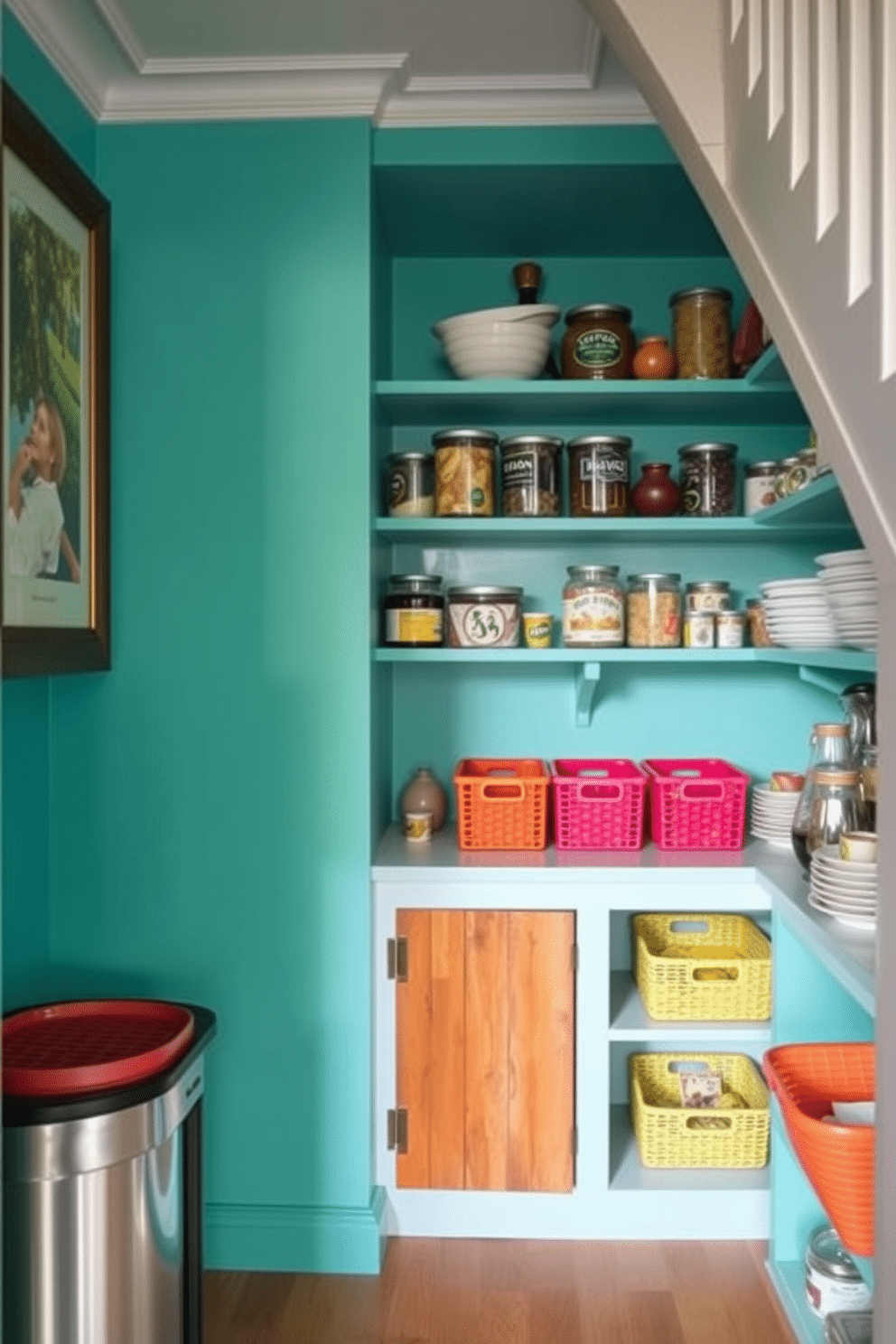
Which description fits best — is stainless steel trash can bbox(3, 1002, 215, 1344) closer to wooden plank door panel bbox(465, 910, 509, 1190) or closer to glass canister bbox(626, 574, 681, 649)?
wooden plank door panel bbox(465, 910, 509, 1190)

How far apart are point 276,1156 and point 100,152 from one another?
2.05 meters

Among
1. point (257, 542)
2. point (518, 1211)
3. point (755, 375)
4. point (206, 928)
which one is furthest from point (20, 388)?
point (518, 1211)

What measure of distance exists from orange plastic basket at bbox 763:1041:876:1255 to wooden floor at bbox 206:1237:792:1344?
531 millimetres

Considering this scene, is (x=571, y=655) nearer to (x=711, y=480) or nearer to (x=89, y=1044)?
(x=711, y=480)

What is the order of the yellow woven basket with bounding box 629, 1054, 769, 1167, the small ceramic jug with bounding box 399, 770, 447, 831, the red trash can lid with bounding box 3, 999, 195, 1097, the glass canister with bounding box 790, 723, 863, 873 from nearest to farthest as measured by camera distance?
the red trash can lid with bounding box 3, 999, 195, 1097
the glass canister with bounding box 790, 723, 863, 873
the yellow woven basket with bounding box 629, 1054, 769, 1167
the small ceramic jug with bounding box 399, 770, 447, 831

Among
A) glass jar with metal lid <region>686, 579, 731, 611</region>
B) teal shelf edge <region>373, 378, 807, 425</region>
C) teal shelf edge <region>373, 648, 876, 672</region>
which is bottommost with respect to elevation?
teal shelf edge <region>373, 648, 876, 672</region>

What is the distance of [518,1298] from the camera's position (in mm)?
2055

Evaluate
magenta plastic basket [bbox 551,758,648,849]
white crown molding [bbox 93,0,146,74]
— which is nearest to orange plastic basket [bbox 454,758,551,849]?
magenta plastic basket [bbox 551,758,648,849]

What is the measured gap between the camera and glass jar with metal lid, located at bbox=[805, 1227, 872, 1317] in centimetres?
184

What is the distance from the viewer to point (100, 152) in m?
2.19

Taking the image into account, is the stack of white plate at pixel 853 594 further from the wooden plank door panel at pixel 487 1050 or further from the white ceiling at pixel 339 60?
the white ceiling at pixel 339 60

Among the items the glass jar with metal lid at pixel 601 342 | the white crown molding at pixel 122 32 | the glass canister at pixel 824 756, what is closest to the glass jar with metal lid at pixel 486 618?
the glass jar with metal lid at pixel 601 342

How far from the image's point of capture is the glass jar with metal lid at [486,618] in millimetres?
2363

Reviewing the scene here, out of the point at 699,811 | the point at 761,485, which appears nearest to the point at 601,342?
the point at 761,485
